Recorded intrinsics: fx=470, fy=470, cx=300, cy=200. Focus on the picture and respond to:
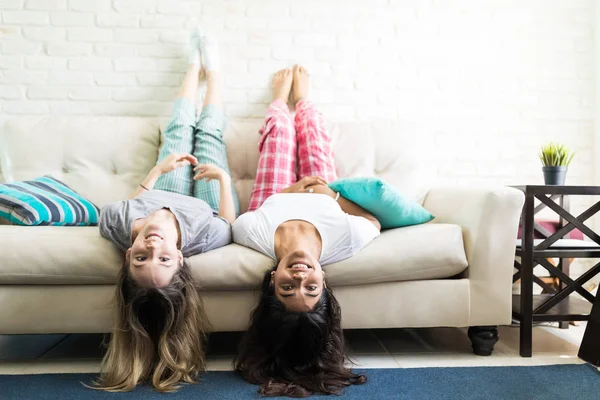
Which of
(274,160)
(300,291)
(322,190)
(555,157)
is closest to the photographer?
(300,291)

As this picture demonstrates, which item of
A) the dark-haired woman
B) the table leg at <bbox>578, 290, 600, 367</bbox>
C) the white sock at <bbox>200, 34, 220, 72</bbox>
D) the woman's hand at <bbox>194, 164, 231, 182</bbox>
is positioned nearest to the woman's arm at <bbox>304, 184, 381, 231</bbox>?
the dark-haired woman

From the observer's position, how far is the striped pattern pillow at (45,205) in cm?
175

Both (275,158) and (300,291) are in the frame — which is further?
(275,158)

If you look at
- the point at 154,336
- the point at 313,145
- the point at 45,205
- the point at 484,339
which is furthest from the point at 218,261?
the point at 484,339

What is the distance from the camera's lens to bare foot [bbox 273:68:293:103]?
8.04ft

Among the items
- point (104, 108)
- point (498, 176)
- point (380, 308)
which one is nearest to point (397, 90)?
point (498, 176)

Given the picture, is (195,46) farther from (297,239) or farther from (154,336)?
(154,336)

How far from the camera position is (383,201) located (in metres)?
1.78

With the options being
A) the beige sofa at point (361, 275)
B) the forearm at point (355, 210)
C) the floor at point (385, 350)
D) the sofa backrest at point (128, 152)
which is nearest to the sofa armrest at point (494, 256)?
the beige sofa at point (361, 275)

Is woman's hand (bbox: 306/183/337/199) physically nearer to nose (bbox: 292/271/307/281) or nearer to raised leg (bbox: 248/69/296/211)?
raised leg (bbox: 248/69/296/211)

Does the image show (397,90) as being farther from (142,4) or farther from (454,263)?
(142,4)

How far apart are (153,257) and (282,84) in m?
1.37

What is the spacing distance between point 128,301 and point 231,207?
629mm

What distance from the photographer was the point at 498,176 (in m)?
2.66
